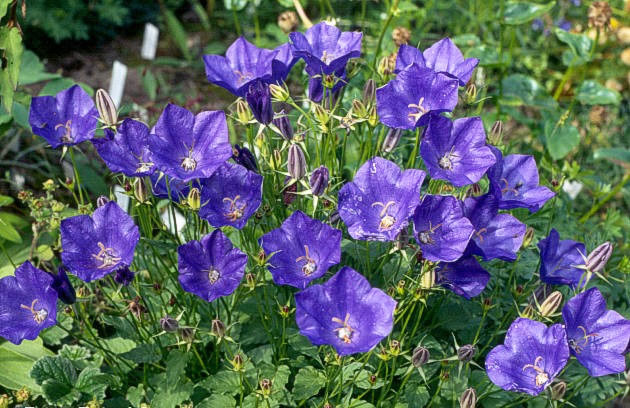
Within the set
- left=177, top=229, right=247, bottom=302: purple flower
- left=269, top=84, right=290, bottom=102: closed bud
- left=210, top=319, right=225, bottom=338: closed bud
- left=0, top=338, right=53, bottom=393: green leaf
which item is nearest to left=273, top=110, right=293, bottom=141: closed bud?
left=269, top=84, right=290, bottom=102: closed bud

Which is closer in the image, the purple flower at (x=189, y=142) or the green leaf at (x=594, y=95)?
the purple flower at (x=189, y=142)

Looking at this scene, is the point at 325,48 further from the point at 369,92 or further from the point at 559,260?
the point at 559,260

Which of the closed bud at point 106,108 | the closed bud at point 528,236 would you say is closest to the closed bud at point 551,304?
the closed bud at point 528,236

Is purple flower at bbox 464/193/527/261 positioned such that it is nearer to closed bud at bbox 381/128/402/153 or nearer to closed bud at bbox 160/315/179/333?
closed bud at bbox 381/128/402/153

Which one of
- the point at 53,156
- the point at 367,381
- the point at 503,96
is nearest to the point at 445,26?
the point at 503,96

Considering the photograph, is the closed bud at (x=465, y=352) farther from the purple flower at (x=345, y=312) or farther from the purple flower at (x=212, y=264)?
the purple flower at (x=212, y=264)

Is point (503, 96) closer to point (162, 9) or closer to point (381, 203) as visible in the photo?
point (381, 203)
